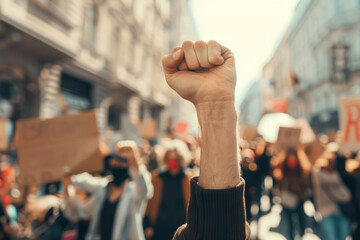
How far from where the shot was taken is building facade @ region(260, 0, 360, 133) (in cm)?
2010

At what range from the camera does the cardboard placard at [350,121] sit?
2.76 meters

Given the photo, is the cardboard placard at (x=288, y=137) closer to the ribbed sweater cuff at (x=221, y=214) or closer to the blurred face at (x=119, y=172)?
the blurred face at (x=119, y=172)

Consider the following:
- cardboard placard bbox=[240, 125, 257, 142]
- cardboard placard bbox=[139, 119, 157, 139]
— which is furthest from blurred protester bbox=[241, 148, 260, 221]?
cardboard placard bbox=[139, 119, 157, 139]

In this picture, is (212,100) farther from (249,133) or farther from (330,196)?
(249,133)

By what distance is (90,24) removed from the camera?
11.7 m

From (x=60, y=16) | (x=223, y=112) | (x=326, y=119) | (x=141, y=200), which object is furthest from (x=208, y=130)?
(x=326, y=119)

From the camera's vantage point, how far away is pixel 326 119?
79.0 feet

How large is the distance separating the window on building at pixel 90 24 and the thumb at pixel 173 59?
1069cm

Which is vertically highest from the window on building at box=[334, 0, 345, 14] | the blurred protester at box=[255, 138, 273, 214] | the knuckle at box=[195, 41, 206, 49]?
the window on building at box=[334, 0, 345, 14]

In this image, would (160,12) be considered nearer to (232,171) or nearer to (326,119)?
(326,119)

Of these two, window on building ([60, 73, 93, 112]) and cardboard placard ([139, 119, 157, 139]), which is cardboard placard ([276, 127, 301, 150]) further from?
window on building ([60, 73, 93, 112])

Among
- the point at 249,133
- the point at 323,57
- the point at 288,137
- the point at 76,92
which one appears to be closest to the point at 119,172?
the point at 288,137

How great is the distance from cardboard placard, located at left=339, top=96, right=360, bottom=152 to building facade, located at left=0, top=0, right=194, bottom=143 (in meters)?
4.09

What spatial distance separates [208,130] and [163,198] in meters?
2.54
